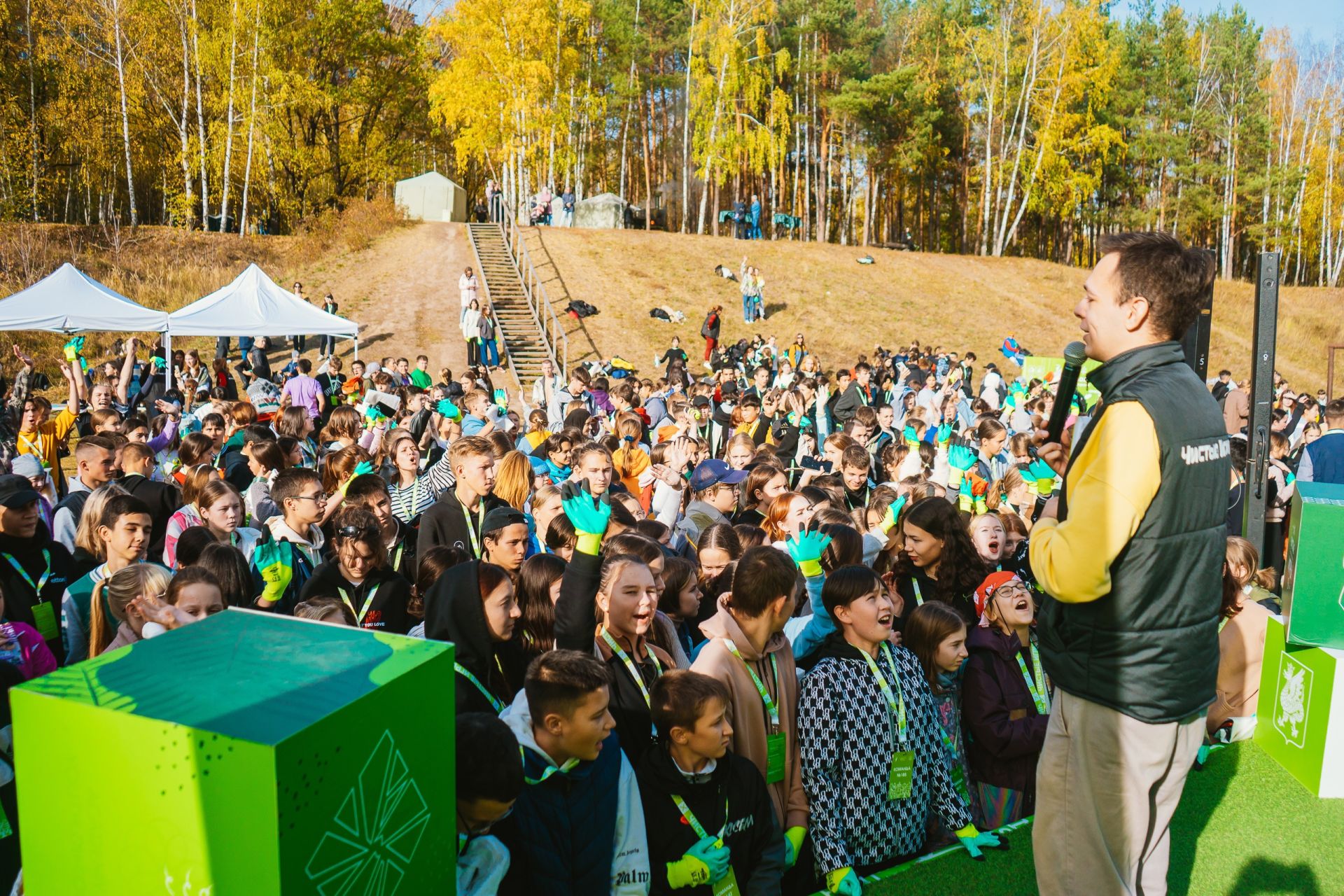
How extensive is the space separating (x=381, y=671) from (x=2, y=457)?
753 centimetres

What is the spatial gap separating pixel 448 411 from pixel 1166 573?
830cm

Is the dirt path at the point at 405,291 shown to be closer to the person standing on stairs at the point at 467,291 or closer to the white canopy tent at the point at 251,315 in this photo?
the person standing on stairs at the point at 467,291

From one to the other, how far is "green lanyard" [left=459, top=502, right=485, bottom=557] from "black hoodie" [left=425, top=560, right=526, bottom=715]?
2068 mm

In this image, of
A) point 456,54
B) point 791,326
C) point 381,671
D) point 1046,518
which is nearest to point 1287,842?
point 1046,518

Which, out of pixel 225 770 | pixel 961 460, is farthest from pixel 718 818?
pixel 961 460

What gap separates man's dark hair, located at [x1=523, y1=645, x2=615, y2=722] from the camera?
2686 millimetres

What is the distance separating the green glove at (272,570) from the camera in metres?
4.69

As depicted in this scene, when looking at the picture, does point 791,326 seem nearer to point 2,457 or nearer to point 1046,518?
point 2,457

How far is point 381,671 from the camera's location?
67.9 inches

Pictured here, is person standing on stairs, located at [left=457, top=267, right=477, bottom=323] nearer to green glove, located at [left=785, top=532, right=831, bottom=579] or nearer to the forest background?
the forest background

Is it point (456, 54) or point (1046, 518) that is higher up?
point (456, 54)

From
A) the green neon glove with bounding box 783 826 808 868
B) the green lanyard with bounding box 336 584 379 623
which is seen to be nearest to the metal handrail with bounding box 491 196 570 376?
the green lanyard with bounding box 336 584 379 623

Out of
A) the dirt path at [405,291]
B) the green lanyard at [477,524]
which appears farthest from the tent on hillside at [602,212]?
the green lanyard at [477,524]

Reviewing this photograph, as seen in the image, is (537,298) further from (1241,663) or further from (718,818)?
(718,818)
